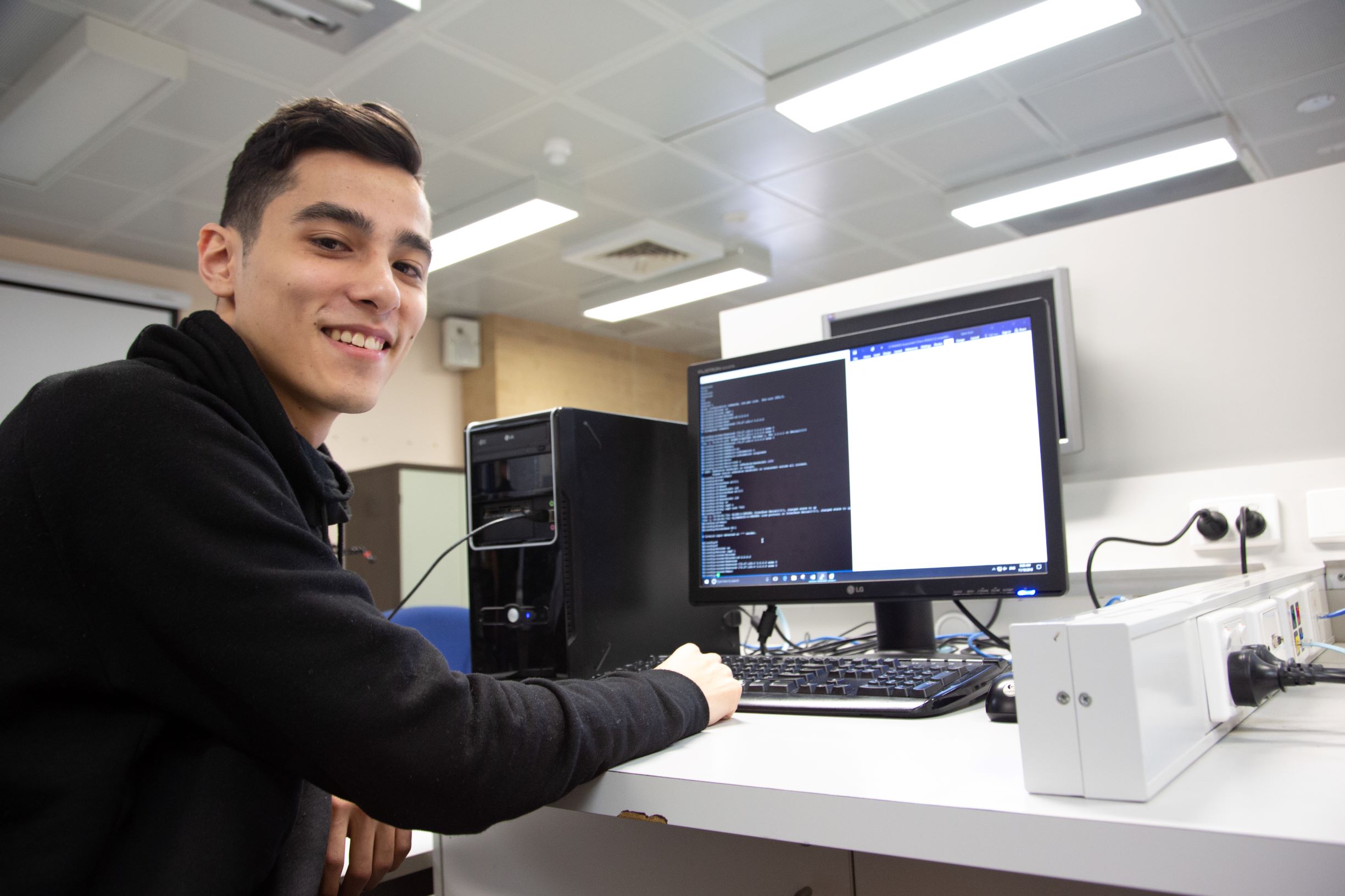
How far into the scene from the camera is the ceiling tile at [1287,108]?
3.51 m

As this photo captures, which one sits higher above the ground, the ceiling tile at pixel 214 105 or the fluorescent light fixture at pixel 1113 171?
the ceiling tile at pixel 214 105

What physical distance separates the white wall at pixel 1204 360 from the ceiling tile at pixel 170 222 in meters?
3.96

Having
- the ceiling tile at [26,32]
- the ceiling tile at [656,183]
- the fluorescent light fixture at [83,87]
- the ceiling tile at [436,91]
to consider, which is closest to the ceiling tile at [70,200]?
the fluorescent light fixture at [83,87]

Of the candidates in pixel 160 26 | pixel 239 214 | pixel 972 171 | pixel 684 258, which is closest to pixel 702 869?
pixel 239 214

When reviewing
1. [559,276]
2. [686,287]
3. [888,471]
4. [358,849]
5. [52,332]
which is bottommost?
[358,849]

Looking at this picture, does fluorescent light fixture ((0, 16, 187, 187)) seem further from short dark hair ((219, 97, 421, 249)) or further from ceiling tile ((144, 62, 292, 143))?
short dark hair ((219, 97, 421, 249))

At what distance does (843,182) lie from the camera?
4.22 metres

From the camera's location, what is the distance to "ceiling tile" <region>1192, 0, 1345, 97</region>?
305cm

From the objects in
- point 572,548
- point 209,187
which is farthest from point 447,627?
point 209,187

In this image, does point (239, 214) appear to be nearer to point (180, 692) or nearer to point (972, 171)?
point (180, 692)

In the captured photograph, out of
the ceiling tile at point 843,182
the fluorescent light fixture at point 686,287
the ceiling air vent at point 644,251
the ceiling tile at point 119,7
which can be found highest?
the ceiling tile at point 119,7

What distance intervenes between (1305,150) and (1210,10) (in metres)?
1.55

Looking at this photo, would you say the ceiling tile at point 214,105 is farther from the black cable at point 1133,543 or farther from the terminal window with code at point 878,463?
the black cable at point 1133,543

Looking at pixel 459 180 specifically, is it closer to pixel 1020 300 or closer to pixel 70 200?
pixel 70 200
